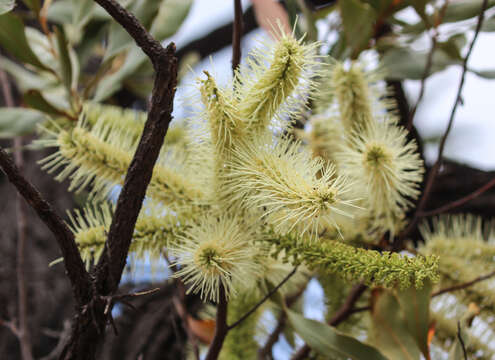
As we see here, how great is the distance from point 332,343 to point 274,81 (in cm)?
29

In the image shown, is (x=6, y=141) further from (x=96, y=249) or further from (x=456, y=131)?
(x=456, y=131)

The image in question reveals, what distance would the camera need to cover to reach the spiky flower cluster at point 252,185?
368mm

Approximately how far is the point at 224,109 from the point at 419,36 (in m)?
0.50

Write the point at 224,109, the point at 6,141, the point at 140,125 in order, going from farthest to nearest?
the point at 6,141, the point at 140,125, the point at 224,109

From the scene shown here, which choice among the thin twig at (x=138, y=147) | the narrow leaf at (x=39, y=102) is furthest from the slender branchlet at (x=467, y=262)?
the narrow leaf at (x=39, y=102)

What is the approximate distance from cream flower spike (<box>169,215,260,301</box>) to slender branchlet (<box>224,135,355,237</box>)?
0.08 ft

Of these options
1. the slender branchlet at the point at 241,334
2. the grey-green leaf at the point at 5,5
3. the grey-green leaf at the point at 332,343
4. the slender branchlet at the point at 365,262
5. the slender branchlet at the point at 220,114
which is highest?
the grey-green leaf at the point at 5,5

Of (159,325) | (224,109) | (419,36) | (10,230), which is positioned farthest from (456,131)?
(10,230)

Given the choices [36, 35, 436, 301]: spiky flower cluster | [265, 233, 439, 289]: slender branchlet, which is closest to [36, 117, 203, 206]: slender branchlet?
[36, 35, 436, 301]: spiky flower cluster

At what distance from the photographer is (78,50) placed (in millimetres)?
817

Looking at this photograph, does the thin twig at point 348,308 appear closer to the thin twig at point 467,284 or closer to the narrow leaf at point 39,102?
the thin twig at point 467,284

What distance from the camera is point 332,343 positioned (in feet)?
1.67

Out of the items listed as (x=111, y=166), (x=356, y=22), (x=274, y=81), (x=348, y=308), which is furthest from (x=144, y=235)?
(x=356, y=22)

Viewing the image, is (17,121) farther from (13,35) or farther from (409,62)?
(409,62)
